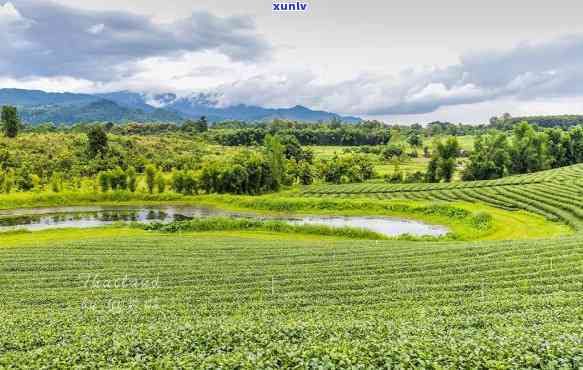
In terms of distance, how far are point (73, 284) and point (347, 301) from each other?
18.3m

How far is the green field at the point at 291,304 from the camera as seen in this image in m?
12.0

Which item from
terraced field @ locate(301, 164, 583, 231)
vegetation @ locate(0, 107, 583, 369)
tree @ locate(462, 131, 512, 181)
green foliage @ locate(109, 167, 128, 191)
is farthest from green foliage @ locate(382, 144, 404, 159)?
green foliage @ locate(109, 167, 128, 191)

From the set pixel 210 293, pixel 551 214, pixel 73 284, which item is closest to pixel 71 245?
pixel 73 284

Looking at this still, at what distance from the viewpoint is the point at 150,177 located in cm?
10275

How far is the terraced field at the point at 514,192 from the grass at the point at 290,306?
95.4 ft

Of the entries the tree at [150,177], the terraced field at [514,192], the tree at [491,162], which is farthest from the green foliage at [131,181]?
the tree at [491,162]

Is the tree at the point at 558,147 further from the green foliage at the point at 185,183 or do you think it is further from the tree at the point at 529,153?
the green foliage at the point at 185,183

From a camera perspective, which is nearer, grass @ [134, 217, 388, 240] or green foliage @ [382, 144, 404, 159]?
grass @ [134, 217, 388, 240]

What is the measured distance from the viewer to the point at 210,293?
2525 cm

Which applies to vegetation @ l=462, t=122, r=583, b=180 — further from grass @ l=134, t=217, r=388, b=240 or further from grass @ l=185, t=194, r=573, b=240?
grass @ l=134, t=217, r=388, b=240

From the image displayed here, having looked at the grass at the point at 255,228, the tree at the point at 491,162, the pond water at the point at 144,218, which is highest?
the tree at the point at 491,162

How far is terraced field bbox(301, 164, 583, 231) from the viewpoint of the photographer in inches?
2277

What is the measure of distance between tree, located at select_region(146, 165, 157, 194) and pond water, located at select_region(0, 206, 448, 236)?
972 centimetres

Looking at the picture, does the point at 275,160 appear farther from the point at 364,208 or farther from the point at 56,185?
the point at 56,185
